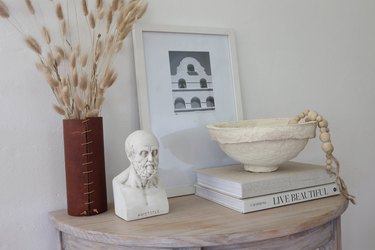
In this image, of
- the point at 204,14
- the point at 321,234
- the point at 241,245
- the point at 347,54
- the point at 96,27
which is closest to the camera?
the point at 241,245

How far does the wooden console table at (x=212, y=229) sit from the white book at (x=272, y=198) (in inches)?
0.5

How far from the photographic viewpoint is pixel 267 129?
2.69 feet

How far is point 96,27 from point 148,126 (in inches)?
11.0

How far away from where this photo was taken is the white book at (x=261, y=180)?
0.80 m

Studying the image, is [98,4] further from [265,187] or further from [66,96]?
[265,187]

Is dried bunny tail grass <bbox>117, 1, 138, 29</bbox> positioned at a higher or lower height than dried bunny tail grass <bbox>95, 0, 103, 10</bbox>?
lower

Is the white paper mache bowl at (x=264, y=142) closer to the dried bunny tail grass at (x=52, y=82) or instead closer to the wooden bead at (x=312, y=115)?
the wooden bead at (x=312, y=115)

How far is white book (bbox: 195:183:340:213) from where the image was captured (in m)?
0.78

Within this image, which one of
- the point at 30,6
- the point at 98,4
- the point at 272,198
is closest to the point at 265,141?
the point at 272,198

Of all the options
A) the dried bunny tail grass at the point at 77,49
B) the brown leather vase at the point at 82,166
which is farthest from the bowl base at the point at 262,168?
the dried bunny tail grass at the point at 77,49

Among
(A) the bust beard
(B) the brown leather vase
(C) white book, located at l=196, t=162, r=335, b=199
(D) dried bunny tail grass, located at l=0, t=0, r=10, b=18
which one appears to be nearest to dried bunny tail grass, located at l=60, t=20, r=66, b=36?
(D) dried bunny tail grass, located at l=0, t=0, r=10, b=18

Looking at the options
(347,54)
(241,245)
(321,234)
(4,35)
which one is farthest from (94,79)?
(347,54)

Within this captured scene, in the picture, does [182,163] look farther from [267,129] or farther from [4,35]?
[4,35]

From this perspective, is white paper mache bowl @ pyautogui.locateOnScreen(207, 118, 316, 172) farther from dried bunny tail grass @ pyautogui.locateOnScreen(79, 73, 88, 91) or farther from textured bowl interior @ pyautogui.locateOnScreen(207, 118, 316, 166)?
dried bunny tail grass @ pyautogui.locateOnScreen(79, 73, 88, 91)
